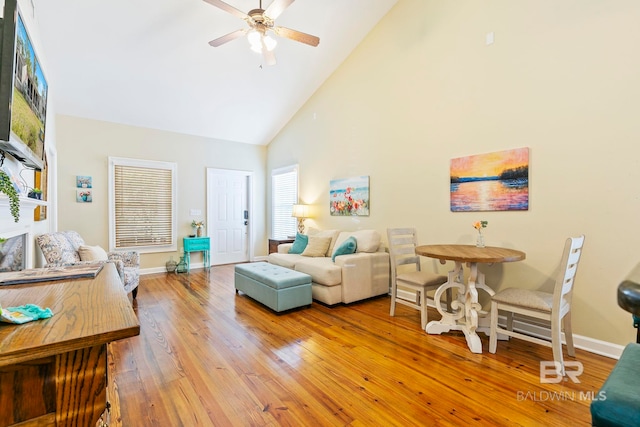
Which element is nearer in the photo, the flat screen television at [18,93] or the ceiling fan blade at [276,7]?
the flat screen television at [18,93]

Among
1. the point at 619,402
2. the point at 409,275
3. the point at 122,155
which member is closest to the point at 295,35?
the point at 409,275

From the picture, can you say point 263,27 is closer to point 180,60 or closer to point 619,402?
point 180,60

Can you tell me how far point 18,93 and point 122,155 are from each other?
4163mm

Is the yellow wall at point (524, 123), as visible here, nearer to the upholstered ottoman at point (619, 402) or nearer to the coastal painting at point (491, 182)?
the coastal painting at point (491, 182)

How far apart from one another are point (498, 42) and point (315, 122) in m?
3.12

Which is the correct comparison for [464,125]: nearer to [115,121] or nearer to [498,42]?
[498,42]

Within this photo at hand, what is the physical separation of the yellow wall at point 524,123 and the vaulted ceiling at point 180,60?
84 cm

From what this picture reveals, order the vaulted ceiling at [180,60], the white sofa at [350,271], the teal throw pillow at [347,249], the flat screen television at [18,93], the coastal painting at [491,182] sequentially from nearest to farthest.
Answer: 1. the flat screen television at [18,93]
2. the coastal painting at [491,182]
3. the vaulted ceiling at [180,60]
4. the white sofa at [350,271]
5. the teal throw pillow at [347,249]

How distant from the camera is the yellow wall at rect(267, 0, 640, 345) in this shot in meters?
2.36

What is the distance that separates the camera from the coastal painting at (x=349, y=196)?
445 centimetres

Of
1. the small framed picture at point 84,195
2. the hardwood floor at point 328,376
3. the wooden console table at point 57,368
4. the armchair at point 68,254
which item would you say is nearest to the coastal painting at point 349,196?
the hardwood floor at point 328,376

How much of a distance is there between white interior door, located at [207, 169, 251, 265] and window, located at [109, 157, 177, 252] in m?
0.77

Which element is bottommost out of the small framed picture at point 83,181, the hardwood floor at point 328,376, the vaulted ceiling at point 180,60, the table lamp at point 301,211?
the hardwood floor at point 328,376

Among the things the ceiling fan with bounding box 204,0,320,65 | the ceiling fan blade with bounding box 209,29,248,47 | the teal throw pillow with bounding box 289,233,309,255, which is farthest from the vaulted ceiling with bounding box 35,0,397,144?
the teal throw pillow with bounding box 289,233,309,255
